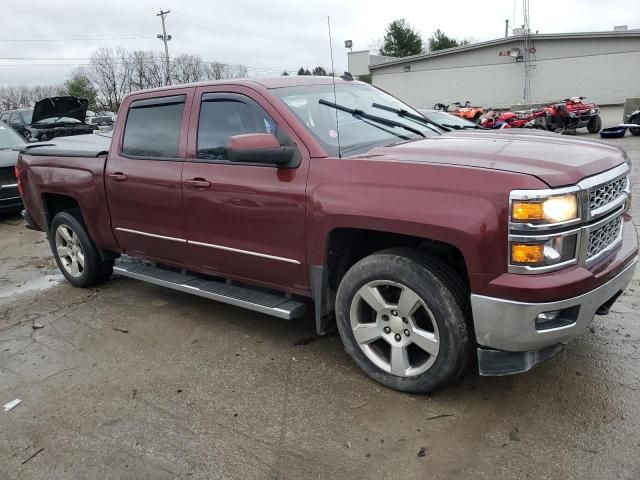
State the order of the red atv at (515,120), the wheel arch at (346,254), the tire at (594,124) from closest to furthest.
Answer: the wheel arch at (346,254) < the red atv at (515,120) < the tire at (594,124)

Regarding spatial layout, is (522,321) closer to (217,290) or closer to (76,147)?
(217,290)

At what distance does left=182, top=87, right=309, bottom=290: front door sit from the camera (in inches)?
135

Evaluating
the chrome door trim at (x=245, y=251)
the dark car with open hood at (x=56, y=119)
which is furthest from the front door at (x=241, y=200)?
the dark car with open hood at (x=56, y=119)

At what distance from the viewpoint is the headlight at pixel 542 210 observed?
2549 millimetres

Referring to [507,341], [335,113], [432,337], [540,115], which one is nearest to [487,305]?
[507,341]

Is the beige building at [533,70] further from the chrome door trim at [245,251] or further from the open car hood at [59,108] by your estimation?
the chrome door trim at [245,251]

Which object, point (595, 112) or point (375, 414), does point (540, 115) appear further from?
point (375, 414)

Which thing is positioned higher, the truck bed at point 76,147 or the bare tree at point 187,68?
the bare tree at point 187,68

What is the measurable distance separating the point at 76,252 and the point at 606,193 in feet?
15.4

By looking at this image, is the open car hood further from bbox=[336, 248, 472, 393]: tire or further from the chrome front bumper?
the chrome front bumper

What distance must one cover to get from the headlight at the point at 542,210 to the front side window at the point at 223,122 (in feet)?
5.66

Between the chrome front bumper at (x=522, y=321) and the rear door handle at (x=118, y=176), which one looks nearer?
the chrome front bumper at (x=522, y=321)

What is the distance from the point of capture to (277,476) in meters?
2.62

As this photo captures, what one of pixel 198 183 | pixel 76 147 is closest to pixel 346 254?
pixel 198 183
